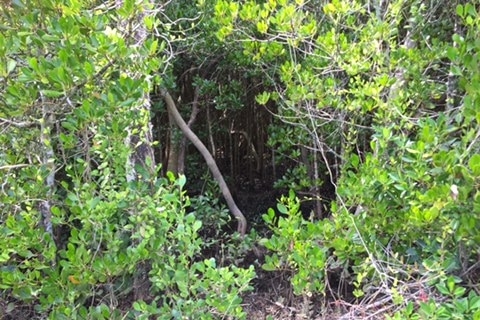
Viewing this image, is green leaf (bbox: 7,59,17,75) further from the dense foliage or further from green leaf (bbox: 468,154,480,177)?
green leaf (bbox: 468,154,480,177)

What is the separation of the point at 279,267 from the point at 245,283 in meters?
0.36

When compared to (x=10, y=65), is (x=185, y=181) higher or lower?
lower

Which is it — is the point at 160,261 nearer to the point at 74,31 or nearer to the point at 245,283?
the point at 245,283

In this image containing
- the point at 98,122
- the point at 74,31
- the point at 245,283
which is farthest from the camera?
the point at 245,283

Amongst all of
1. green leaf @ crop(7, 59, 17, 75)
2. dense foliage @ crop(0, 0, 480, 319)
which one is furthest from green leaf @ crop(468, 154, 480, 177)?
green leaf @ crop(7, 59, 17, 75)

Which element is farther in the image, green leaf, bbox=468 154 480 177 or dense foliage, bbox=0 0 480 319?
dense foliage, bbox=0 0 480 319

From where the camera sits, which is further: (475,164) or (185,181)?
(185,181)

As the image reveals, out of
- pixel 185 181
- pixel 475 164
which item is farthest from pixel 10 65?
pixel 475 164

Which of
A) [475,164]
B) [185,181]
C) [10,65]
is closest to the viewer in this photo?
[475,164]

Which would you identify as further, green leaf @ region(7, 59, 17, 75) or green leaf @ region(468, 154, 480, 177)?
green leaf @ region(7, 59, 17, 75)

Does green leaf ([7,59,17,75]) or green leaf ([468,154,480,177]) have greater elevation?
green leaf ([7,59,17,75])

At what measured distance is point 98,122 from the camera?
2.01 m

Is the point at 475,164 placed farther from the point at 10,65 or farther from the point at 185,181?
the point at 10,65

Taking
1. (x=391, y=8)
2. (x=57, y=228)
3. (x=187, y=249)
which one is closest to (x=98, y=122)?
(x=187, y=249)
